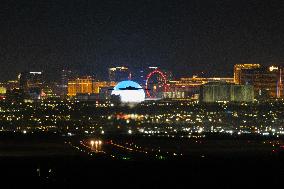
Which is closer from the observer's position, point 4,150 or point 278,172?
point 278,172

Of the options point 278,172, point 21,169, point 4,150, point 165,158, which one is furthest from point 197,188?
point 4,150

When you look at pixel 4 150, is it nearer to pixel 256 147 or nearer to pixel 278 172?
pixel 256 147

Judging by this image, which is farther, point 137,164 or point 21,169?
point 137,164

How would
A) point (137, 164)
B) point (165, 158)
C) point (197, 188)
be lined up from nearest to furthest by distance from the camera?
point (197, 188) → point (137, 164) → point (165, 158)

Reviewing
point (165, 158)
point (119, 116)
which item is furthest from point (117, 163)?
point (119, 116)

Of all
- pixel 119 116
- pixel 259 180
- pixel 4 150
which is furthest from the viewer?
pixel 119 116

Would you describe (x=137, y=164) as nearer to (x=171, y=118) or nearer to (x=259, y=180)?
(x=259, y=180)
